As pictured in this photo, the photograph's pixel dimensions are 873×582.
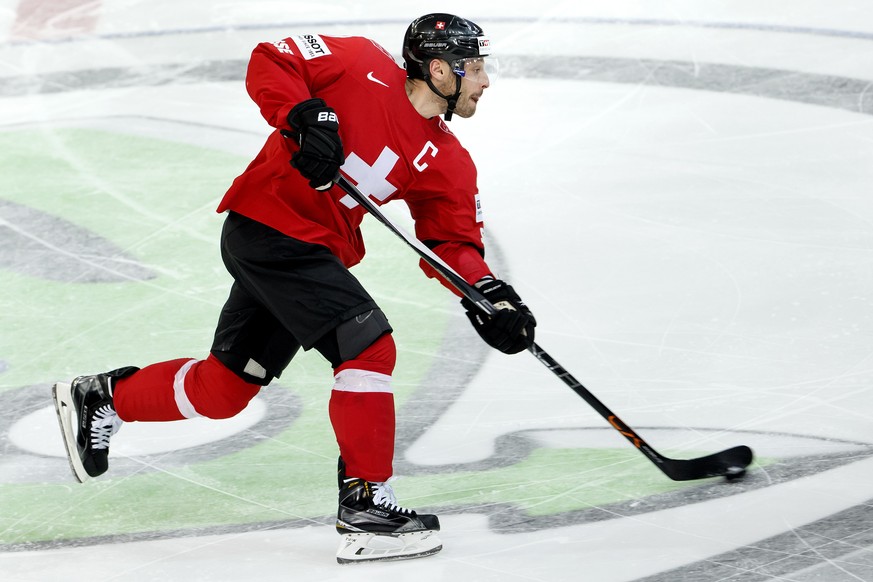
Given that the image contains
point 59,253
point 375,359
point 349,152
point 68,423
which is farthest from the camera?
point 59,253

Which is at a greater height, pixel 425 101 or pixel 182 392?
pixel 425 101

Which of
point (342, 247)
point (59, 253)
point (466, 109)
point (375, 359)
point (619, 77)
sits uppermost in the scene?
point (466, 109)

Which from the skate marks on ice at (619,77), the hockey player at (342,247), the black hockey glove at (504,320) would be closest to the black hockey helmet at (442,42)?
the hockey player at (342,247)

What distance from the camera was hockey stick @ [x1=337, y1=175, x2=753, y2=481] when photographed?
8.97 feet

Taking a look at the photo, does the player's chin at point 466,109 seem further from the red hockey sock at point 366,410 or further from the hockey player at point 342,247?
the red hockey sock at point 366,410

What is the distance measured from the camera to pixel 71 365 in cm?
366

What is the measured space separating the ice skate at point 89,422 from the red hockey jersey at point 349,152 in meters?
0.54

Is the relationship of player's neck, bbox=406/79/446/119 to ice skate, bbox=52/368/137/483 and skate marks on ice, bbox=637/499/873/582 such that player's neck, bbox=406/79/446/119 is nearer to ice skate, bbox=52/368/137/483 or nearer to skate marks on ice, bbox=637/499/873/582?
ice skate, bbox=52/368/137/483

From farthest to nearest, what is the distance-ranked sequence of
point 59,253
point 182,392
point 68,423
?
point 59,253 < point 68,423 < point 182,392

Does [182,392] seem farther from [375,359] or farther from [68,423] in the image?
[375,359]

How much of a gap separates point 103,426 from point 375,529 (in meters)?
0.76

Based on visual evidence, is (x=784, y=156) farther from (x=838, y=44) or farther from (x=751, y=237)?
(x=838, y=44)

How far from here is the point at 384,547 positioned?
2.58m

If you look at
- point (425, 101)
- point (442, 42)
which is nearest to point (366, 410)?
point (425, 101)
